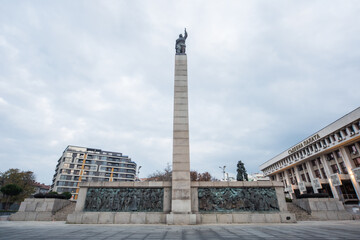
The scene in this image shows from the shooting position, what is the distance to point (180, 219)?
1127 cm

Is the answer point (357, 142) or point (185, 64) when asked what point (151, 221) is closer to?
point (185, 64)

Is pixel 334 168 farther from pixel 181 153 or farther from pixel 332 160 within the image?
pixel 181 153

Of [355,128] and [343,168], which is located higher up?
[355,128]

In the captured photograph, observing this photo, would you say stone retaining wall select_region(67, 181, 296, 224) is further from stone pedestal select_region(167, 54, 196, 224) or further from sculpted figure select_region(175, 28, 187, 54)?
sculpted figure select_region(175, 28, 187, 54)

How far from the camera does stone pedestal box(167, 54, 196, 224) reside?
1159cm

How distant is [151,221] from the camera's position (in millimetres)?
11867

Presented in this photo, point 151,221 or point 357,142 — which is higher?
point 357,142

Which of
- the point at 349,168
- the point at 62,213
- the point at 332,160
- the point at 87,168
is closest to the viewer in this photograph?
the point at 62,213

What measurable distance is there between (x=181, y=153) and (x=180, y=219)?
14.1ft

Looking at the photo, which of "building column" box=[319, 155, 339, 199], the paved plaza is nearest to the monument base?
the paved plaza

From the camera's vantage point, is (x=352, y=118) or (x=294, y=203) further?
(x=352, y=118)

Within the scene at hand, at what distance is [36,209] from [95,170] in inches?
2242

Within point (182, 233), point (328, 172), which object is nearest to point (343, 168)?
point (328, 172)

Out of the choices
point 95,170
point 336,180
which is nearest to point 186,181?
point 336,180
